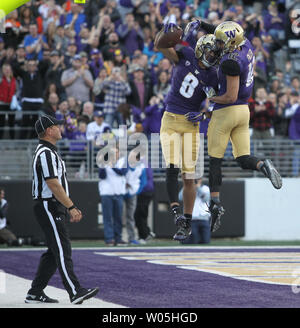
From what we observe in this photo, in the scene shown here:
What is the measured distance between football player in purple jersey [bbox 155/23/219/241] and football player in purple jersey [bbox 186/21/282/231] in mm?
250

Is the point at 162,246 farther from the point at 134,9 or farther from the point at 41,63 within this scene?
the point at 134,9

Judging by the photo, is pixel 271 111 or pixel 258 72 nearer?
pixel 271 111

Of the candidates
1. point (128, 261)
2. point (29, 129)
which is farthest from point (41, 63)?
point (128, 261)

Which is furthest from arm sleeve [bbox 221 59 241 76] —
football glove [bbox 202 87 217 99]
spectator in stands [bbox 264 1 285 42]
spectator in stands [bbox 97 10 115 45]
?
spectator in stands [bbox 264 1 285 42]

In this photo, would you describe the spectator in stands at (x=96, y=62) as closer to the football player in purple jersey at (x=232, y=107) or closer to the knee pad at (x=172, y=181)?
the knee pad at (x=172, y=181)

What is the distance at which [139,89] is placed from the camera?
20.5m

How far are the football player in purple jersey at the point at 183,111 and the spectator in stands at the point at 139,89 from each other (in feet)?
30.1

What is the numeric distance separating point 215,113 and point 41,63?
10491 mm

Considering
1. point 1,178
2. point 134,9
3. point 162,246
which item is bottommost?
point 162,246

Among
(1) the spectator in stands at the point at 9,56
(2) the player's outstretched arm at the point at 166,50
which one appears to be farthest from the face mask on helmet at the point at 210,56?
(1) the spectator in stands at the point at 9,56

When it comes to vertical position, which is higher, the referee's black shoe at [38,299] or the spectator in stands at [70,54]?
the spectator in stands at [70,54]

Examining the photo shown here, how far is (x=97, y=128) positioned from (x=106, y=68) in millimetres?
1842

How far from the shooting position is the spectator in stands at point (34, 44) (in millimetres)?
20516

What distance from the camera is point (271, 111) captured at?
20.2m
